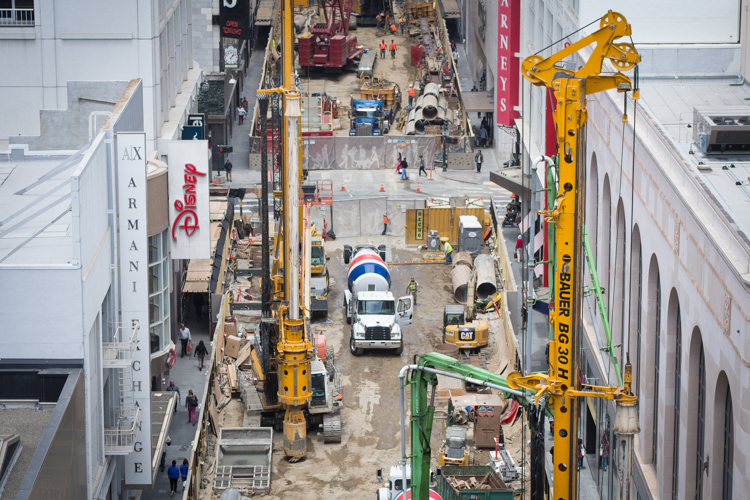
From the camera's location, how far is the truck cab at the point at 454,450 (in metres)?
41.6

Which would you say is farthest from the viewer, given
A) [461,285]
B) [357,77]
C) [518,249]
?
[357,77]

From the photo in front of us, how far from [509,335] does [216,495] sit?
15.1 meters

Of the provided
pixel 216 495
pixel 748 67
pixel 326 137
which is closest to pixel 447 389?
pixel 216 495

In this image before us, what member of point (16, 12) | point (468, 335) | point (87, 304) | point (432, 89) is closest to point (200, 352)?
point (468, 335)

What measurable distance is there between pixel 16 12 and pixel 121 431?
2730 cm

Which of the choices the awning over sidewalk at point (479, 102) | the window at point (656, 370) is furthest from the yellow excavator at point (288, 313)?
the awning over sidewalk at point (479, 102)

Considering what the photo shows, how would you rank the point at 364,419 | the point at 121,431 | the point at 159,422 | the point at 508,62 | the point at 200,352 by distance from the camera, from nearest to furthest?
1. the point at 121,431
2. the point at 159,422
3. the point at 364,419
4. the point at 200,352
5. the point at 508,62

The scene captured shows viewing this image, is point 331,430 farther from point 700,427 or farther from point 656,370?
point 700,427

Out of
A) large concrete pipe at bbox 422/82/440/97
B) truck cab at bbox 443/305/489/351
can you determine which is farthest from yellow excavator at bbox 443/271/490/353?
large concrete pipe at bbox 422/82/440/97

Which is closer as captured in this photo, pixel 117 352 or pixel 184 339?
pixel 117 352

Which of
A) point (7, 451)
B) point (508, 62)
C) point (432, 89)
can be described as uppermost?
point (508, 62)

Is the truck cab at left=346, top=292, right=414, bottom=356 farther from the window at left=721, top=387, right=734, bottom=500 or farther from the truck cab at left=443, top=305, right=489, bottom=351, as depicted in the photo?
the window at left=721, top=387, right=734, bottom=500

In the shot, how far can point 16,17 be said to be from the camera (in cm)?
5262

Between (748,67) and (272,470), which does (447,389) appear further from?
(748,67)
